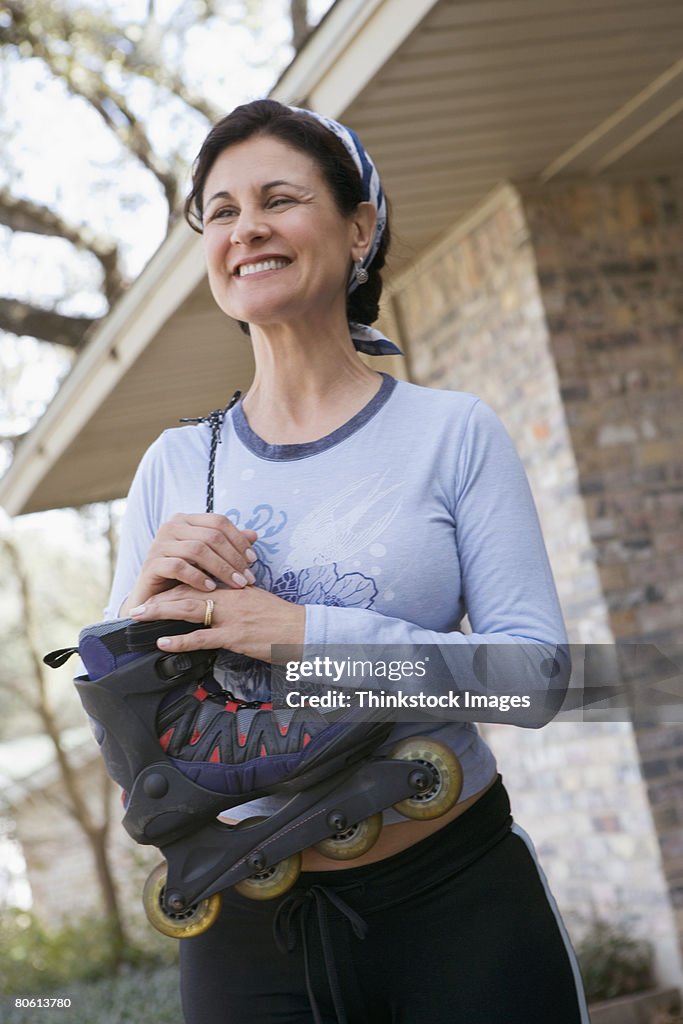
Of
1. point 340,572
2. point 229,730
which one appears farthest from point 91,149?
point 229,730

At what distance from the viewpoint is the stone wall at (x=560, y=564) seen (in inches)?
200

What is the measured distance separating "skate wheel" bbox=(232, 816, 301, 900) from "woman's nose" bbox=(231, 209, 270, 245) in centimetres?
75

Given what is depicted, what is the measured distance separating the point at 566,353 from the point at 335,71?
5.34ft

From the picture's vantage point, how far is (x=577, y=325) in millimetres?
5309

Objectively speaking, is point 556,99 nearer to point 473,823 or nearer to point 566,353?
point 566,353

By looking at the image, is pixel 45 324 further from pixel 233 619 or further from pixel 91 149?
pixel 233 619

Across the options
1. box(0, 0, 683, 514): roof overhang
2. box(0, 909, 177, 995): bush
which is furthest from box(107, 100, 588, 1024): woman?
box(0, 909, 177, 995): bush

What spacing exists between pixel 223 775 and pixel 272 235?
2.36 ft

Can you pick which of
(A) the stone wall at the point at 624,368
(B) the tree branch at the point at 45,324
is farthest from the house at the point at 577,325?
(B) the tree branch at the point at 45,324

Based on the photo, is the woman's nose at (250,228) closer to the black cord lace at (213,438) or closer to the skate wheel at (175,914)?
the black cord lace at (213,438)

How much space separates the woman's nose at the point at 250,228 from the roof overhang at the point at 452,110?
774 mm

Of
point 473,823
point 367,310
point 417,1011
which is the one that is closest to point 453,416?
point 367,310

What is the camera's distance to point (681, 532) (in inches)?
210

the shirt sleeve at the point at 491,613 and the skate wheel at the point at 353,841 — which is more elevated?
the shirt sleeve at the point at 491,613
